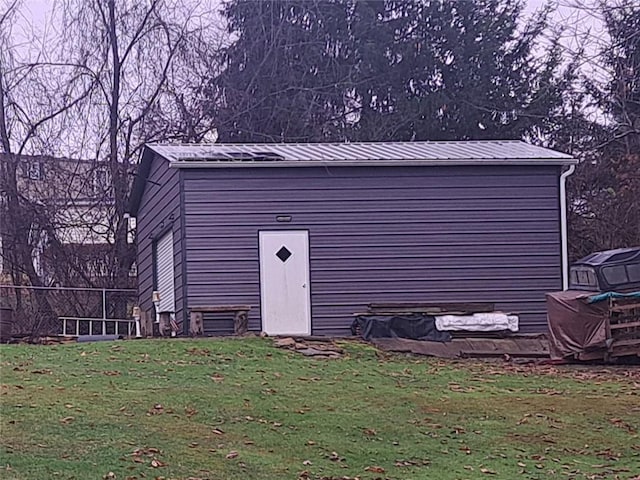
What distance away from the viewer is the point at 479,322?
13727 millimetres

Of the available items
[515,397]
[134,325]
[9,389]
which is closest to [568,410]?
[515,397]

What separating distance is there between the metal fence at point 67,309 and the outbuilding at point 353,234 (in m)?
5.20

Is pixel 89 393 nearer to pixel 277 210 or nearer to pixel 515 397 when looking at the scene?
pixel 515 397

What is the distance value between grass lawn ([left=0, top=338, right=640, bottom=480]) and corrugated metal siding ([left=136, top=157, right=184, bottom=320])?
11.2 feet

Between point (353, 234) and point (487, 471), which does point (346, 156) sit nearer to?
point (353, 234)

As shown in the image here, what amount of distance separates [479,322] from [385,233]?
6.58 feet

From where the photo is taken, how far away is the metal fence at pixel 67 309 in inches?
742

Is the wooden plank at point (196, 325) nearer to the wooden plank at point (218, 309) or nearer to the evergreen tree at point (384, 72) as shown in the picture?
the wooden plank at point (218, 309)

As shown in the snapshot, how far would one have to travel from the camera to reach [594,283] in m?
12.3

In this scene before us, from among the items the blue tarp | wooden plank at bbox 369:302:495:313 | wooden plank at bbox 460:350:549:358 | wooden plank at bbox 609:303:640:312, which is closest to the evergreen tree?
wooden plank at bbox 369:302:495:313

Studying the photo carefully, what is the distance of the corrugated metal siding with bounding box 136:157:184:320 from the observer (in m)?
14.2

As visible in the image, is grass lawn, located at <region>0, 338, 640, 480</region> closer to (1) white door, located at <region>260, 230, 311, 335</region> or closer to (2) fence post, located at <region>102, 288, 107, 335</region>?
(1) white door, located at <region>260, 230, 311, 335</region>

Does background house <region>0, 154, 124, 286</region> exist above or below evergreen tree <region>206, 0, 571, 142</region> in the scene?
below

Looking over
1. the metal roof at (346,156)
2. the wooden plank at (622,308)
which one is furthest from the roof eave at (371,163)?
the wooden plank at (622,308)
